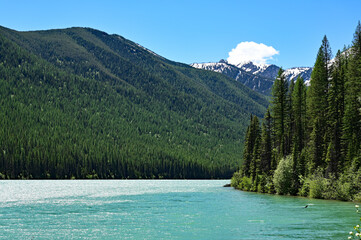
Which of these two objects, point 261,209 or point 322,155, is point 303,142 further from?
point 261,209

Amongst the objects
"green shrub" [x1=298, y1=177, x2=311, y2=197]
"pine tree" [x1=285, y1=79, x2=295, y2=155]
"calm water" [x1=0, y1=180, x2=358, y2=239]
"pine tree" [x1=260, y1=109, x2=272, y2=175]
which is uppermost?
"pine tree" [x1=285, y1=79, x2=295, y2=155]

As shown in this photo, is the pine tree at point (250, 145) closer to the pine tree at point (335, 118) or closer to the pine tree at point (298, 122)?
the pine tree at point (298, 122)

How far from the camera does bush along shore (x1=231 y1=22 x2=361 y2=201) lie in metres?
73.8

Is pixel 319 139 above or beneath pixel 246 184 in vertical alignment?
above

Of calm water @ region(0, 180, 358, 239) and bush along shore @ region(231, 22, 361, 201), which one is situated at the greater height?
bush along shore @ region(231, 22, 361, 201)

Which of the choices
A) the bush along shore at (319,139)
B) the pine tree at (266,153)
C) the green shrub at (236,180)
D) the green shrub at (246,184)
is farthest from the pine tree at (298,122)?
the green shrub at (236,180)

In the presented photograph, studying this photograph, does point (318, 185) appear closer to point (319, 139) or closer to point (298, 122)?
point (319, 139)

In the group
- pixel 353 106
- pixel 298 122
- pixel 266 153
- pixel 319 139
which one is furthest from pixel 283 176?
pixel 353 106

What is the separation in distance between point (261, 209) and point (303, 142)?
A: 41.2 meters

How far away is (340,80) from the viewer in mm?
83938

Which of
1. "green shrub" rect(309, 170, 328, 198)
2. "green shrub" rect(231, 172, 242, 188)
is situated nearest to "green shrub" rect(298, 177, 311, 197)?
"green shrub" rect(309, 170, 328, 198)

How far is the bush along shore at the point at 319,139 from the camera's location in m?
73.8

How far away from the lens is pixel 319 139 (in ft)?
270

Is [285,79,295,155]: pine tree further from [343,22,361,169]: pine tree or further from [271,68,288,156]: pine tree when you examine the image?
[343,22,361,169]: pine tree
